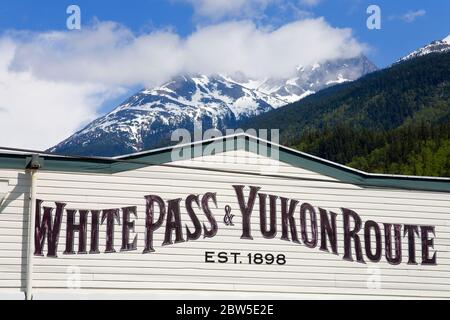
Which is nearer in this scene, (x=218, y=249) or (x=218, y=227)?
(x=218, y=249)

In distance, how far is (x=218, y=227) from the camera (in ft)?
71.9

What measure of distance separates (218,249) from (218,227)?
655mm

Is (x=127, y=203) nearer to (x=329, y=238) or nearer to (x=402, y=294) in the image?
(x=329, y=238)

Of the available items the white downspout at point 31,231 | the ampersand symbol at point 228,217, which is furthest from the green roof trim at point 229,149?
the ampersand symbol at point 228,217

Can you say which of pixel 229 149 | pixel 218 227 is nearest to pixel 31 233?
pixel 218 227

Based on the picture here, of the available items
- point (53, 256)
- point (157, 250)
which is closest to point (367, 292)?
point (157, 250)

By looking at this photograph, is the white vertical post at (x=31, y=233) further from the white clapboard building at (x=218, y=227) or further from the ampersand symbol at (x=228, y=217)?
the ampersand symbol at (x=228, y=217)

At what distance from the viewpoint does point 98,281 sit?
20.9 m

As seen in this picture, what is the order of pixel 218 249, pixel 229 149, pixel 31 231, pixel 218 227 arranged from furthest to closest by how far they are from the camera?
pixel 229 149
pixel 218 227
pixel 218 249
pixel 31 231

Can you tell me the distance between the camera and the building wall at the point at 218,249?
67.6ft

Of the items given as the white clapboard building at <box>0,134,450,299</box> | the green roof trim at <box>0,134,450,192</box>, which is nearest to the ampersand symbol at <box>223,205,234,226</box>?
the white clapboard building at <box>0,134,450,299</box>

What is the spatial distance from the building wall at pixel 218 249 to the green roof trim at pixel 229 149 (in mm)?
188

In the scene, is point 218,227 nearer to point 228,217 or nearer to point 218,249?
point 228,217
